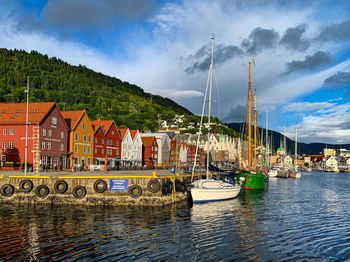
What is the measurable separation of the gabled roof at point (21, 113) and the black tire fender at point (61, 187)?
2633 cm

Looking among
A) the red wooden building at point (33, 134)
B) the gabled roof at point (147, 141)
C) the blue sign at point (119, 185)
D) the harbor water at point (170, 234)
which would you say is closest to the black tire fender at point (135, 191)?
the blue sign at point (119, 185)

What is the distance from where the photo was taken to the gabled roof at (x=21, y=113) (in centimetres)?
5975

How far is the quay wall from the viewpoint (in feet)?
114

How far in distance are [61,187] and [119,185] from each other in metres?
6.64

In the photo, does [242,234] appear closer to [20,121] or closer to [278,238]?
[278,238]

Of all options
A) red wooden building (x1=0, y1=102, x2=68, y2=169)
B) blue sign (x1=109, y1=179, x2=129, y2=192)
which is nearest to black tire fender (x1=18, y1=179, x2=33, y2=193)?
blue sign (x1=109, y1=179, x2=129, y2=192)

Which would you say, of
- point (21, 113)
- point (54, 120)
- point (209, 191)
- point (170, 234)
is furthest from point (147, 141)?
point (170, 234)

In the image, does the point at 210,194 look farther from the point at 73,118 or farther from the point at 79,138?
the point at 73,118

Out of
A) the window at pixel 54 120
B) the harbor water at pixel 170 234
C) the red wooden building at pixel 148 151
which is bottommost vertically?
the harbor water at pixel 170 234

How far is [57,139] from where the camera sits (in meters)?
63.9

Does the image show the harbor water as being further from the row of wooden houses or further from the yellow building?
the yellow building

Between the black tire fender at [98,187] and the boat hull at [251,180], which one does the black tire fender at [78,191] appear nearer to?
the black tire fender at [98,187]

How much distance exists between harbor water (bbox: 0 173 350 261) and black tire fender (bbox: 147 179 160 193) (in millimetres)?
2200

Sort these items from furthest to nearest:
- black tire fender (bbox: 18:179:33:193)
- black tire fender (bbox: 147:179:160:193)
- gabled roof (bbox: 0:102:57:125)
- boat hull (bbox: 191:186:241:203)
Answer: gabled roof (bbox: 0:102:57:125), boat hull (bbox: 191:186:241:203), black tire fender (bbox: 18:179:33:193), black tire fender (bbox: 147:179:160:193)
